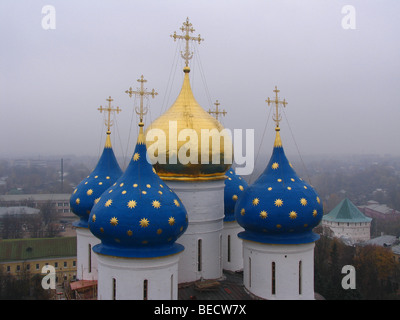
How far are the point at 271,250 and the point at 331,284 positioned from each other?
14.4m

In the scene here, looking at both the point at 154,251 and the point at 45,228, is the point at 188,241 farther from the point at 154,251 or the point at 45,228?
the point at 45,228

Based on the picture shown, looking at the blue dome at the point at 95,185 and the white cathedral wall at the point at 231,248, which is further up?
the blue dome at the point at 95,185

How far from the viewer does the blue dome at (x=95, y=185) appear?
14.5 m

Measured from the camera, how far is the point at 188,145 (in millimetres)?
12266

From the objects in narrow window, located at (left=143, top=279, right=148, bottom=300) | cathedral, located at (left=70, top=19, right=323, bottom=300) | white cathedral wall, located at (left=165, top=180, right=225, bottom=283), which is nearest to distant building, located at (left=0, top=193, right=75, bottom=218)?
cathedral, located at (left=70, top=19, right=323, bottom=300)

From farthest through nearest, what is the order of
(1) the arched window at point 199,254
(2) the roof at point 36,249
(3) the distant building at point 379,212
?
(3) the distant building at point 379,212
(2) the roof at point 36,249
(1) the arched window at point 199,254

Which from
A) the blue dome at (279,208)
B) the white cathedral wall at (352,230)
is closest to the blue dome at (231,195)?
the blue dome at (279,208)

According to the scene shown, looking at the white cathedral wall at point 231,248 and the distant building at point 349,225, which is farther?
the distant building at point 349,225

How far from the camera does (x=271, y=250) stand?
11.7m

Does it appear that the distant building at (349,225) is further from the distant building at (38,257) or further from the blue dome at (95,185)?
the blue dome at (95,185)

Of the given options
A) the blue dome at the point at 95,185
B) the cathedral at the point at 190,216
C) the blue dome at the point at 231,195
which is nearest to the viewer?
the cathedral at the point at 190,216

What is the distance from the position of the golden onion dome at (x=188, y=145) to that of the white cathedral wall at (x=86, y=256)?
416 cm

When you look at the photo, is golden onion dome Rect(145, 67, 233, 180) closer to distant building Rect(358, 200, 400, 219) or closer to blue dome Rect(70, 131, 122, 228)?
blue dome Rect(70, 131, 122, 228)

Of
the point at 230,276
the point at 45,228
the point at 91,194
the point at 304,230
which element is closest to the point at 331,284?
the point at 230,276
